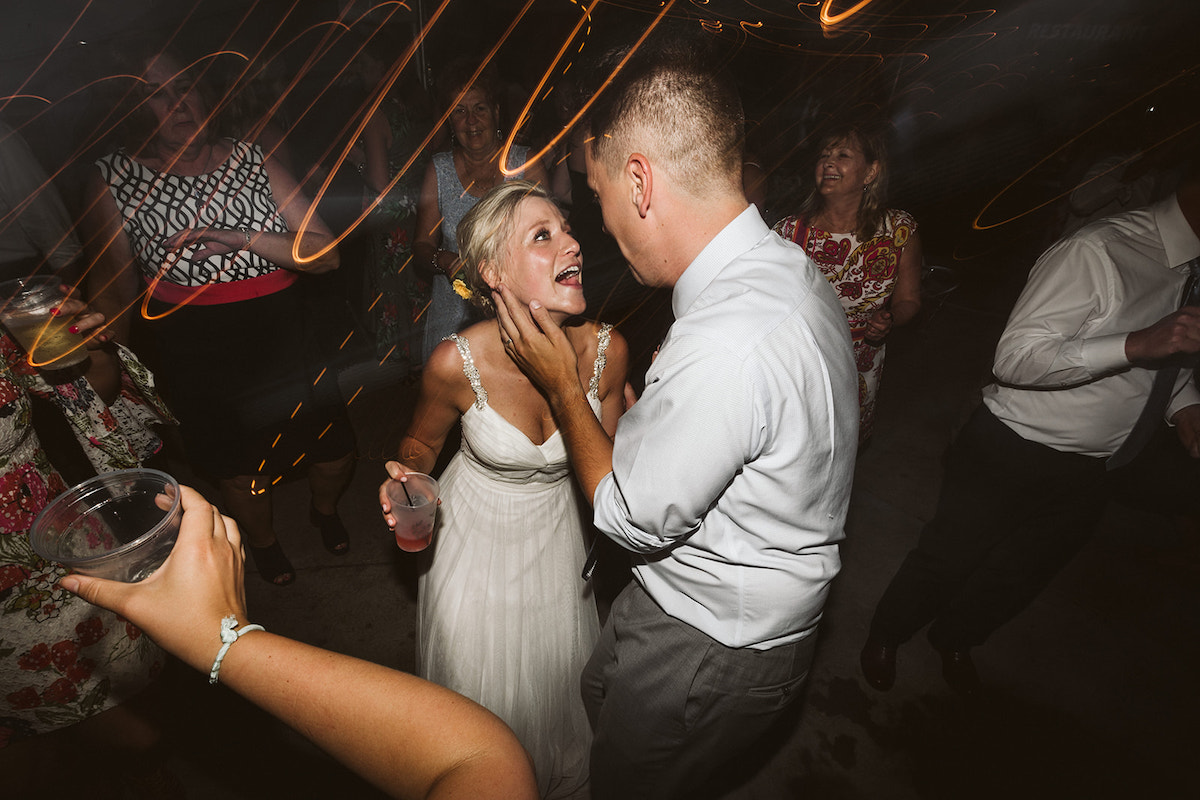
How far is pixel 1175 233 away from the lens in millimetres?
1891

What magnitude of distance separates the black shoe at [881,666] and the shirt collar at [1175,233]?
6.76ft

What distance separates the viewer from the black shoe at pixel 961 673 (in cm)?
283

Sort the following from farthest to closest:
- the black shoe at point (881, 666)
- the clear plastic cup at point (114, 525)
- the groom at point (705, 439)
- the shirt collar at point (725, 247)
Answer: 1. the black shoe at point (881, 666)
2. the shirt collar at point (725, 247)
3. the groom at point (705, 439)
4. the clear plastic cup at point (114, 525)

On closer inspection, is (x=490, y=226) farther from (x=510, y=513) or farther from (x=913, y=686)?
(x=913, y=686)

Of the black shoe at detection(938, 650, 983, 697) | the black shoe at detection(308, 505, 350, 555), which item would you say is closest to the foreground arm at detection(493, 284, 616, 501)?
the black shoe at detection(308, 505, 350, 555)

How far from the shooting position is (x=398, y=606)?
3.11 metres

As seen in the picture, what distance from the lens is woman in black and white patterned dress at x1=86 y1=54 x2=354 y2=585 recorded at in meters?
2.36

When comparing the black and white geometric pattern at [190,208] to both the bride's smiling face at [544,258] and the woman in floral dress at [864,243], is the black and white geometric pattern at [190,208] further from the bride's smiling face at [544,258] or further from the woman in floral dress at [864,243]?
the woman in floral dress at [864,243]

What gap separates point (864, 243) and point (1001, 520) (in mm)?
1514

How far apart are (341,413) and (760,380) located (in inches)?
106

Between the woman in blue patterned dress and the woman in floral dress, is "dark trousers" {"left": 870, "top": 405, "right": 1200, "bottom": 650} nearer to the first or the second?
the woman in floral dress

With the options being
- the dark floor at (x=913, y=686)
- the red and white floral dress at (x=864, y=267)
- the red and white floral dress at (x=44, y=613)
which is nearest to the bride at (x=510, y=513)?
the dark floor at (x=913, y=686)

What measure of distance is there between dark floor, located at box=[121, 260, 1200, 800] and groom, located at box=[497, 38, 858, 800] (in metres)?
1.21

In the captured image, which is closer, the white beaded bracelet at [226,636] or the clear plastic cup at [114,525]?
the white beaded bracelet at [226,636]
